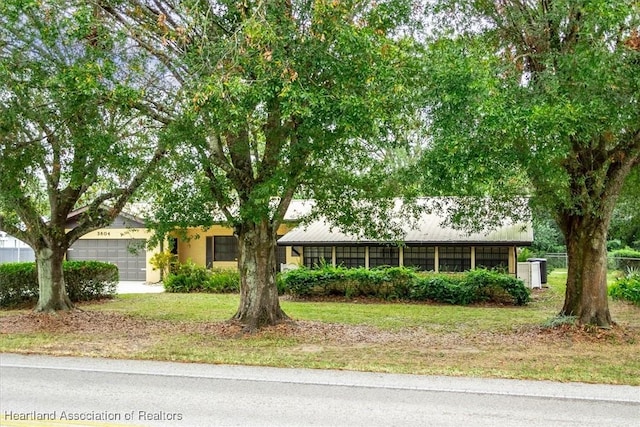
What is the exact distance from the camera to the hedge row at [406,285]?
18734mm

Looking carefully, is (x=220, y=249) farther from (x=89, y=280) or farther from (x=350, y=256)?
(x=89, y=280)

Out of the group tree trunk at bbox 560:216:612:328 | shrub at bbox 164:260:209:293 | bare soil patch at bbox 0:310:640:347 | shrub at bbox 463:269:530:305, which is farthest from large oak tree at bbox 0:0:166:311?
shrub at bbox 463:269:530:305

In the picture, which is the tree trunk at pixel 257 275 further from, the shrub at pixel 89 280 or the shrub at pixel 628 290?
the shrub at pixel 628 290

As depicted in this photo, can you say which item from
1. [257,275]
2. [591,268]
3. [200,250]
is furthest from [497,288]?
[200,250]

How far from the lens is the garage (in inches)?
1062

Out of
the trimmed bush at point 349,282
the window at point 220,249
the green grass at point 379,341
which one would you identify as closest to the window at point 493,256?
the trimmed bush at point 349,282

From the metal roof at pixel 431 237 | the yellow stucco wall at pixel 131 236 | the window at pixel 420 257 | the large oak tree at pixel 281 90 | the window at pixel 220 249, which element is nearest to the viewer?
the large oak tree at pixel 281 90

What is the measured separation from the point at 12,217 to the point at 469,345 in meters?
12.4

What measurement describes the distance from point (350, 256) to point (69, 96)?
1615 cm

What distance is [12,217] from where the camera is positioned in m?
15.9

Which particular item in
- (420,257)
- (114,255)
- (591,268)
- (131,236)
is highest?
(131,236)

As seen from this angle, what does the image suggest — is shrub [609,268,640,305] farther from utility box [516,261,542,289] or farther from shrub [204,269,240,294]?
shrub [204,269,240,294]

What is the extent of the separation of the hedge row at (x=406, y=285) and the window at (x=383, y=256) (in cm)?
332

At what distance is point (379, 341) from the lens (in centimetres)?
1175
